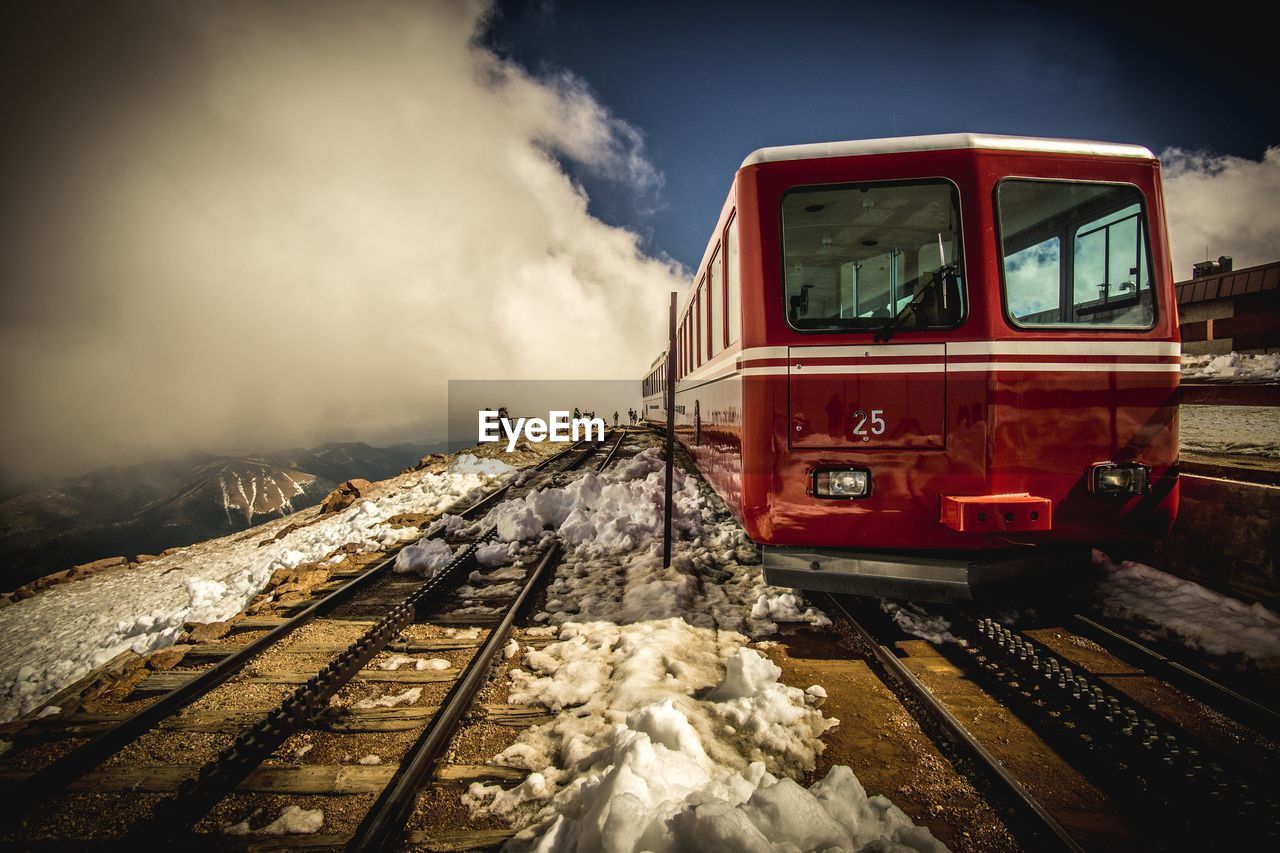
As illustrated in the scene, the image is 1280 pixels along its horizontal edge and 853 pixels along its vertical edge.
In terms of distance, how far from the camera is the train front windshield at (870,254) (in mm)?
3389

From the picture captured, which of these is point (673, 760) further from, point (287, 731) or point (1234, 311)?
point (1234, 311)

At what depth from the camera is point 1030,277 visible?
3.52m

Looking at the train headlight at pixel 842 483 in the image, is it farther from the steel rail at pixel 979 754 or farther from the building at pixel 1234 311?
the building at pixel 1234 311

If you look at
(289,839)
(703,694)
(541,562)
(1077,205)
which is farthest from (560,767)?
(1077,205)

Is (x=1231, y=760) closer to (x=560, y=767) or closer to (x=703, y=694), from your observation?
(x=703, y=694)

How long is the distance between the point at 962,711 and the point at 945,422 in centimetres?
170

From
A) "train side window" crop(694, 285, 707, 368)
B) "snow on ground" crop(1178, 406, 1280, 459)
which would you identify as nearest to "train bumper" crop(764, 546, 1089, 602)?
"train side window" crop(694, 285, 707, 368)

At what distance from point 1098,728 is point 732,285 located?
355 cm

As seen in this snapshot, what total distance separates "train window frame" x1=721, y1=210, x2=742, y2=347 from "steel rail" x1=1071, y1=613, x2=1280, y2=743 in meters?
3.32

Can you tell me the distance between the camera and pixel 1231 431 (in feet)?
32.8

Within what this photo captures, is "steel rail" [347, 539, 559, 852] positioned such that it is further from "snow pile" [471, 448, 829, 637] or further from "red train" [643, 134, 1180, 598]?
"red train" [643, 134, 1180, 598]

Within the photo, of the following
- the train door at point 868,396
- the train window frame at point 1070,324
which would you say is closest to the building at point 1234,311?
the train window frame at point 1070,324

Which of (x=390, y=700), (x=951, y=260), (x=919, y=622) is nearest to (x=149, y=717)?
(x=390, y=700)

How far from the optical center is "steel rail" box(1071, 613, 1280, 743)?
2.65 meters
